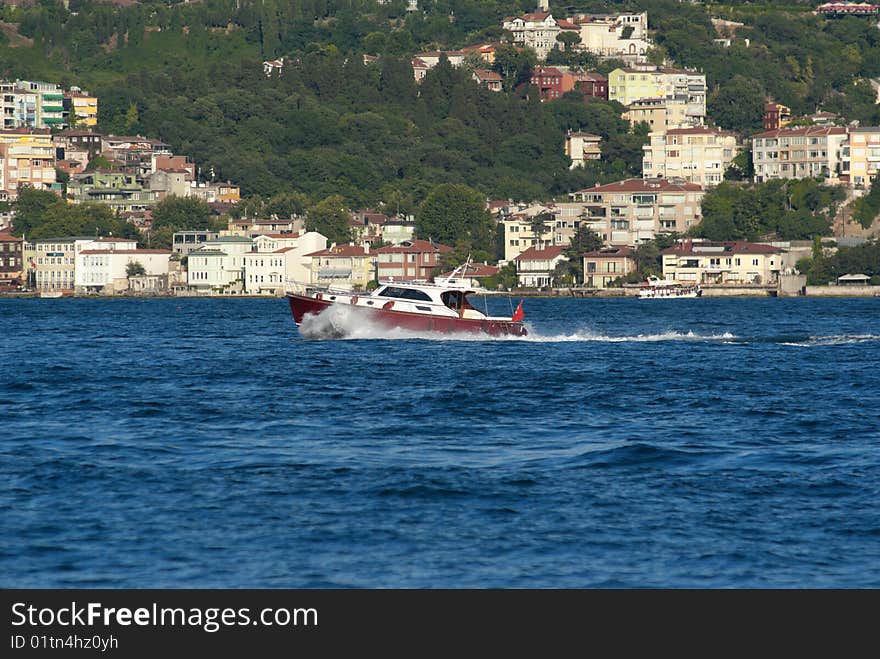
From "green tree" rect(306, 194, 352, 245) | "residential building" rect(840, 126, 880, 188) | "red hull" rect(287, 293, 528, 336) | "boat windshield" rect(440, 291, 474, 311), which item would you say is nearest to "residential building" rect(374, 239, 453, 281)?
"green tree" rect(306, 194, 352, 245)

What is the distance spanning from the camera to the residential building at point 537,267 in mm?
154750

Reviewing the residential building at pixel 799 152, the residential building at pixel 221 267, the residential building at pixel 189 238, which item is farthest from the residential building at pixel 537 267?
the residential building at pixel 799 152

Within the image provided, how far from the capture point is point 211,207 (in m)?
179

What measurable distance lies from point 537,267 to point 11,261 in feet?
147

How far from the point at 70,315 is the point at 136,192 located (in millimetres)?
84629

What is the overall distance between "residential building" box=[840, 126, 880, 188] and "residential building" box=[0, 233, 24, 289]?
251ft

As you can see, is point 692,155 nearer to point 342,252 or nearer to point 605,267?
point 605,267

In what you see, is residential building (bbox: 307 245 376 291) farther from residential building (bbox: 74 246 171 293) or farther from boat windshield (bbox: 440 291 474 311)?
boat windshield (bbox: 440 291 474 311)

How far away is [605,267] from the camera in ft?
510

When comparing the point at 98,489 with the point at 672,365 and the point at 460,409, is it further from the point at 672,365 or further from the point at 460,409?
the point at 672,365

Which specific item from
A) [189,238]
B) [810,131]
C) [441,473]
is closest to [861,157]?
[810,131]

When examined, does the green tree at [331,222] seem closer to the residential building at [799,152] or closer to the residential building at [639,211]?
the residential building at [639,211]

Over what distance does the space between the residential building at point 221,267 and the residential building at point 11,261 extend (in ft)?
Result: 51.5
